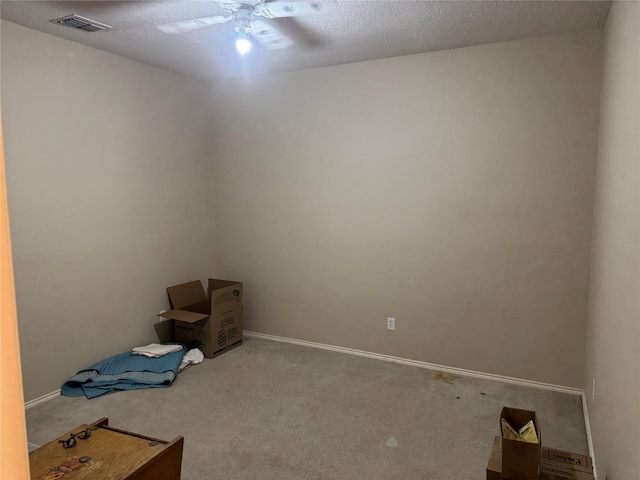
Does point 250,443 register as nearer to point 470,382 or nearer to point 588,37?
point 470,382

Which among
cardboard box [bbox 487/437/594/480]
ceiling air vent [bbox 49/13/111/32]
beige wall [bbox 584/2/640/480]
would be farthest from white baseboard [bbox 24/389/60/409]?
beige wall [bbox 584/2/640/480]

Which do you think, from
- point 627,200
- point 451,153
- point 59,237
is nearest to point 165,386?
point 59,237

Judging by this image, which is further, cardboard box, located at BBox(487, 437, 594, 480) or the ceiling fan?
the ceiling fan

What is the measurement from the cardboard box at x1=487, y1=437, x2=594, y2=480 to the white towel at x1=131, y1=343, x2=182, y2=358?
105 inches

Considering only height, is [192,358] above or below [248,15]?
below

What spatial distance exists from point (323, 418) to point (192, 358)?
140 centimetres

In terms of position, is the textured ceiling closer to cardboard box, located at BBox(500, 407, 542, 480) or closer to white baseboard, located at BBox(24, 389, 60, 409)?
cardboard box, located at BBox(500, 407, 542, 480)

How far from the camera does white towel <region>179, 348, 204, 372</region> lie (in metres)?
3.76

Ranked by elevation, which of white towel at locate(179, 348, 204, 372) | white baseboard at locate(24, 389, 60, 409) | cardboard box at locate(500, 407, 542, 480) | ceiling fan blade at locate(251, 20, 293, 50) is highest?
ceiling fan blade at locate(251, 20, 293, 50)

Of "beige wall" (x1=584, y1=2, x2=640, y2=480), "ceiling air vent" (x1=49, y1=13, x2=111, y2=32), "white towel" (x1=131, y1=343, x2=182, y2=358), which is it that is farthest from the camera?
"white towel" (x1=131, y1=343, x2=182, y2=358)

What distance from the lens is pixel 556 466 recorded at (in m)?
1.94

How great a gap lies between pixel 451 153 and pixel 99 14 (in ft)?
8.51

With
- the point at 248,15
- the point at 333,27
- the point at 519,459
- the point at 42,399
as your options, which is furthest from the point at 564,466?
the point at 42,399

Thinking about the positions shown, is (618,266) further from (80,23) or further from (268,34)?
(80,23)
